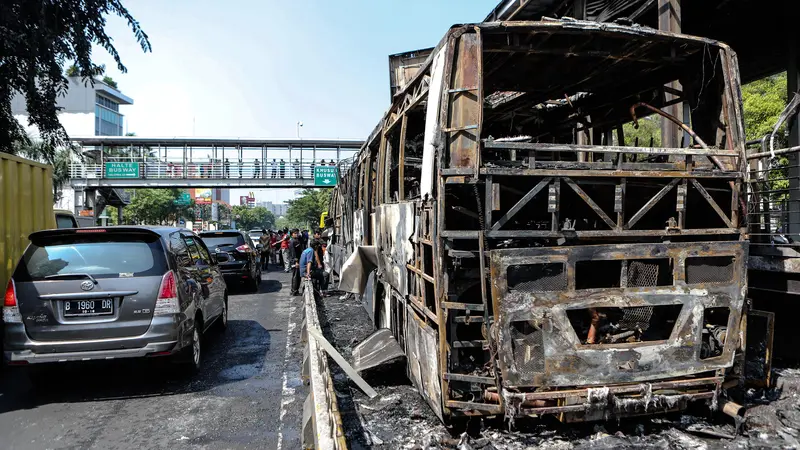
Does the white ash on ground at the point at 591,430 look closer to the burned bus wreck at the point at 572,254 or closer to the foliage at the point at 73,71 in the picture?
the burned bus wreck at the point at 572,254

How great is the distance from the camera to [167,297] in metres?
5.54

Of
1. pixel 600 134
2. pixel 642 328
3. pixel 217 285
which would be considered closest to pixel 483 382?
pixel 642 328

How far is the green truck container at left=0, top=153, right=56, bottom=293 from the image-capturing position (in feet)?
21.8

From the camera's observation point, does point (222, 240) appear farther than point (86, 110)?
No

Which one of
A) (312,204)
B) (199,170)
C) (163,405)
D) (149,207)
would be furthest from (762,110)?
(149,207)

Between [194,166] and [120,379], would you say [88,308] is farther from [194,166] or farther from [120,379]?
[194,166]

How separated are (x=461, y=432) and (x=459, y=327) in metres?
0.84

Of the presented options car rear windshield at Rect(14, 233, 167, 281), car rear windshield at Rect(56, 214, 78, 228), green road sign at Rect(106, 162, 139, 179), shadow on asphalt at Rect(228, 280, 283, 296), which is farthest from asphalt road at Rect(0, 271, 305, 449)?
green road sign at Rect(106, 162, 139, 179)

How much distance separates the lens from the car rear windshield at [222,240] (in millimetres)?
14023

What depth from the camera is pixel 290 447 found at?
4176 millimetres

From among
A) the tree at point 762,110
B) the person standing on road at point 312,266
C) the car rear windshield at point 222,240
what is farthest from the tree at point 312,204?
the tree at point 762,110

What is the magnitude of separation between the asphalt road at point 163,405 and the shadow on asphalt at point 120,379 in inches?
0.4

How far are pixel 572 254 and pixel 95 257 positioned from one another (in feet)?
15.7

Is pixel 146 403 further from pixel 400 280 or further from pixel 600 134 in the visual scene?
pixel 600 134
